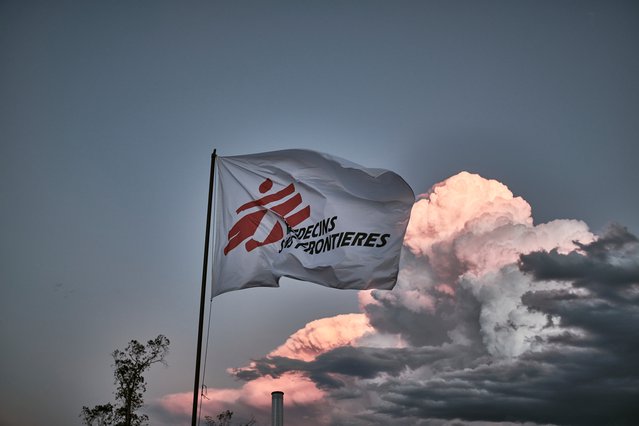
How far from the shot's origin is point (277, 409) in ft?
39.2

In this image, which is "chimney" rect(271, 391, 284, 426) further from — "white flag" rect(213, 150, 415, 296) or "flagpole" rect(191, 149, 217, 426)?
"white flag" rect(213, 150, 415, 296)

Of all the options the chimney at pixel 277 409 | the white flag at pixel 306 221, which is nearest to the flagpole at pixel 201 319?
the white flag at pixel 306 221

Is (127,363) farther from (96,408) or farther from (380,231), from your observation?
(380,231)

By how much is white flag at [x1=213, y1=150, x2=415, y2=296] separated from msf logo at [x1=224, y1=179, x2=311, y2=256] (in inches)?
0.9

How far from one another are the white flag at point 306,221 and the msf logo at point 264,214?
0.02 meters

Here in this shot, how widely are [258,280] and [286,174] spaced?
2681mm

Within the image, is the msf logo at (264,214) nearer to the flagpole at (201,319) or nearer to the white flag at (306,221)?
the white flag at (306,221)

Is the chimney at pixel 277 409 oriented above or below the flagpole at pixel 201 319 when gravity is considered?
below

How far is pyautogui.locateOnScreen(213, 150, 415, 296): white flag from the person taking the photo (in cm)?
1540

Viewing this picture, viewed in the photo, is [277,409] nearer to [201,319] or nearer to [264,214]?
[201,319]

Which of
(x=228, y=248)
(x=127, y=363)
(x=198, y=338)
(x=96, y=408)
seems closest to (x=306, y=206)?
(x=228, y=248)

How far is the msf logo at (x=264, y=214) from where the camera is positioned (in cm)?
1559

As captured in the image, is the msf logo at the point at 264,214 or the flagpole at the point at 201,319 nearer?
the flagpole at the point at 201,319

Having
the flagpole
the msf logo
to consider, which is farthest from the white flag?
the flagpole
